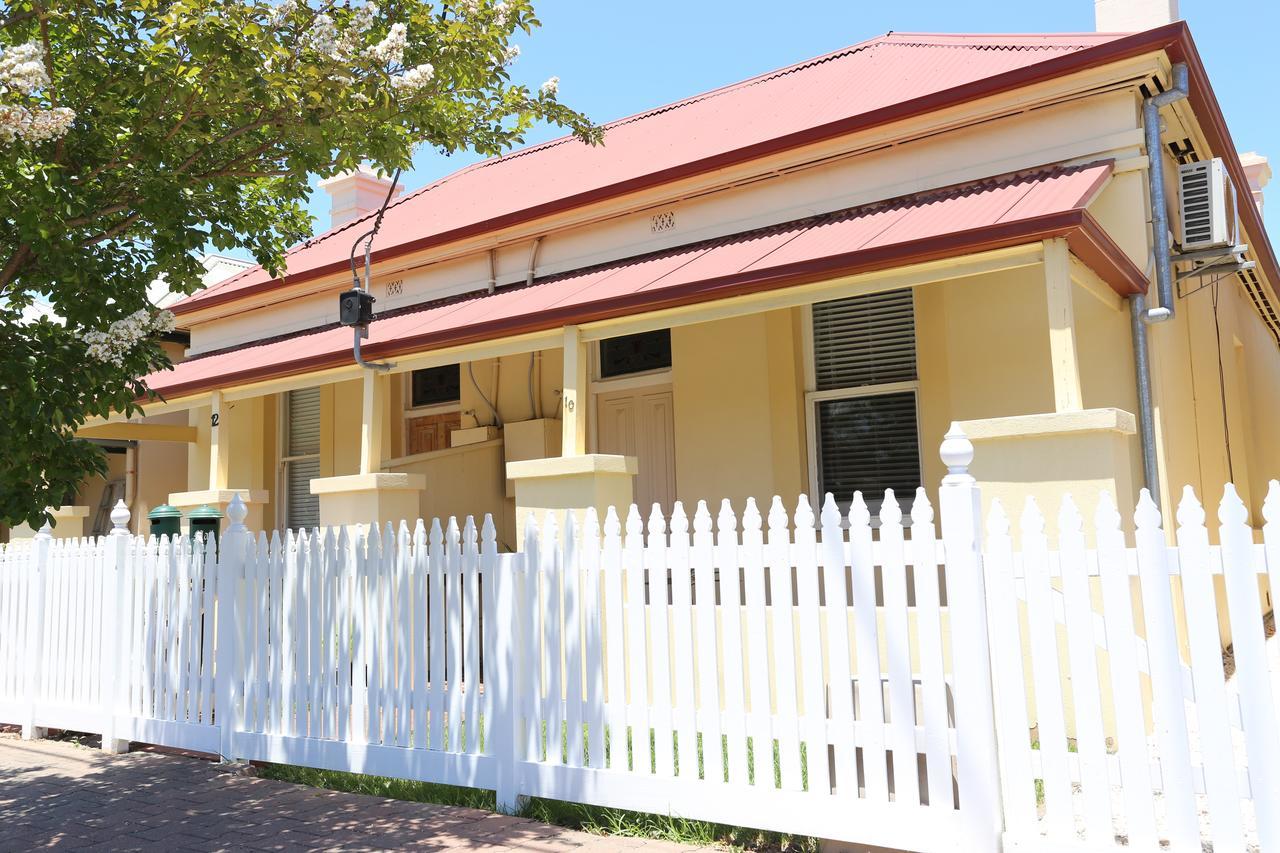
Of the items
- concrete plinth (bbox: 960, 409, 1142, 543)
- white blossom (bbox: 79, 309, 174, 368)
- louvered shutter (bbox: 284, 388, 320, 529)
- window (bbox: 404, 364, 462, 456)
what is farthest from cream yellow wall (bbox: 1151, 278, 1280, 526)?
louvered shutter (bbox: 284, 388, 320, 529)

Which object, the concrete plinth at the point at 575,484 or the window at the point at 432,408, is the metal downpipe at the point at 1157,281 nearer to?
the concrete plinth at the point at 575,484

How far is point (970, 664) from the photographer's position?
4113 millimetres

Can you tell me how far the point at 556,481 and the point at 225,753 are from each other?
2906 millimetres

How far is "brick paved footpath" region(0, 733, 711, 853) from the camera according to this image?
16.2 ft

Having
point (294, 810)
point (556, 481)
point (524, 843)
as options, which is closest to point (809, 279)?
point (556, 481)

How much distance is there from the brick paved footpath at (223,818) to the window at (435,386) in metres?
6.41

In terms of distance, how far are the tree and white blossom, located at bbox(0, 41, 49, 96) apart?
0.31 metres

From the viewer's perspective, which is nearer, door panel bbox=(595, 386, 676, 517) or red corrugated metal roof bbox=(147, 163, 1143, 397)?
red corrugated metal roof bbox=(147, 163, 1143, 397)

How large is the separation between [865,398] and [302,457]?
26.5 feet

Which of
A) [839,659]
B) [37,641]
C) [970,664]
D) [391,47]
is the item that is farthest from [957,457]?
[37,641]

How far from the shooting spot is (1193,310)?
9.48 meters

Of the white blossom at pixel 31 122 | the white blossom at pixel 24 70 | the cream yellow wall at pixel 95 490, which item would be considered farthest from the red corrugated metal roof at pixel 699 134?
the cream yellow wall at pixel 95 490

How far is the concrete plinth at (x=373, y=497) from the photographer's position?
30.8 ft

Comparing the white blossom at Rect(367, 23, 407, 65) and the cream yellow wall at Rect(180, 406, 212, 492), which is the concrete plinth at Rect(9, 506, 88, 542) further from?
the white blossom at Rect(367, 23, 407, 65)
